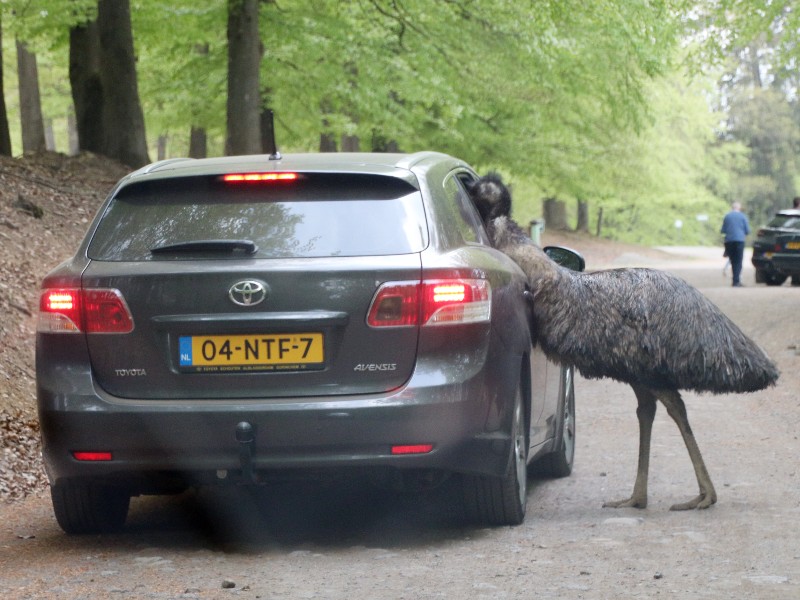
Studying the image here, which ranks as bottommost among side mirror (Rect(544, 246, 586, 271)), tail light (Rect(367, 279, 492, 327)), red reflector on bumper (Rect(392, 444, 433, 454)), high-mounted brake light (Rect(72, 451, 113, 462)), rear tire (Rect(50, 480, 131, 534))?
rear tire (Rect(50, 480, 131, 534))

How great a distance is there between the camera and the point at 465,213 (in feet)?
22.5

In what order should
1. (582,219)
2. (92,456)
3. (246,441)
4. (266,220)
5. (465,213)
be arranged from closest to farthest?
(246,441)
(92,456)
(266,220)
(465,213)
(582,219)

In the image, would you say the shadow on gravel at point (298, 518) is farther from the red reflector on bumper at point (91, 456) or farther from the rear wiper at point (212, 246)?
the rear wiper at point (212, 246)

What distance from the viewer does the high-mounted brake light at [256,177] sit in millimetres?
6160

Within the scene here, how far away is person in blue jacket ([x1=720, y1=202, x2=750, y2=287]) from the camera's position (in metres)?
30.0

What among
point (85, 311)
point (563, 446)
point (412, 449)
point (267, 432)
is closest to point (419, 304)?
point (412, 449)

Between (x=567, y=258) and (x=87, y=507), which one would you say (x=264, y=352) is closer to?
(x=87, y=507)

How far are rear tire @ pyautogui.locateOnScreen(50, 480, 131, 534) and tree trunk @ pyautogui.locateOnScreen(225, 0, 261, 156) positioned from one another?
42.3 ft

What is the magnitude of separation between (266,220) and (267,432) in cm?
94

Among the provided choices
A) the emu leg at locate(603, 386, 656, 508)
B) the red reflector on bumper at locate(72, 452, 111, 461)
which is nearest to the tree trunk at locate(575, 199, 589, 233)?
the emu leg at locate(603, 386, 656, 508)

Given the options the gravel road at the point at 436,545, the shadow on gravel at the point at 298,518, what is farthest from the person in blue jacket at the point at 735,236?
the shadow on gravel at the point at 298,518

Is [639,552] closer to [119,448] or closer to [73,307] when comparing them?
[119,448]

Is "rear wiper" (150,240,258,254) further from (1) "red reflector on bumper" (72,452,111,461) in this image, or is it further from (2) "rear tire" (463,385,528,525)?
(2) "rear tire" (463,385,528,525)

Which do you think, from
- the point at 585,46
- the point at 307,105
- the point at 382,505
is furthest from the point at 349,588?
the point at 307,105
